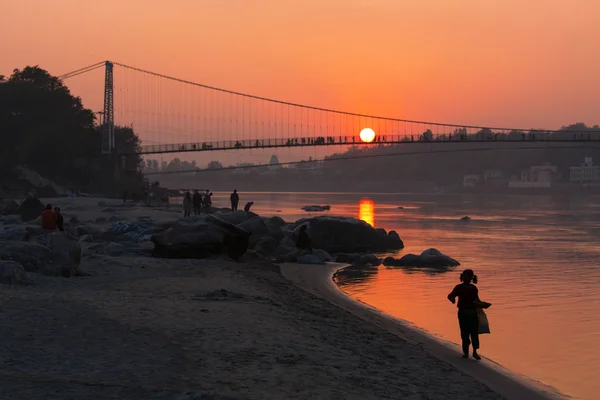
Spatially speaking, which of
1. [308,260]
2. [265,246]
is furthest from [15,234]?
[265,246]

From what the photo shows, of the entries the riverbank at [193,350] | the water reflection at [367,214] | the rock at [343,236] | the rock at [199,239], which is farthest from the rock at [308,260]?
the water reflection at [367,214]

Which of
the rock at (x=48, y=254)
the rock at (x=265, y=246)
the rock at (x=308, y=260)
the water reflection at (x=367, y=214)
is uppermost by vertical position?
the rock at (x=48, y=254)

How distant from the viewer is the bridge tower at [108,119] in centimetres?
8357

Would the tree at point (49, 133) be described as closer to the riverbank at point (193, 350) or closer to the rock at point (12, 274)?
the rock at point (12, 274)

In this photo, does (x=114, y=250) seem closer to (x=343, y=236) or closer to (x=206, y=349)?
(x=206, y=349)

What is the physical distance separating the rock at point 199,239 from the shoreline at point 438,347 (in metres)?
1.70

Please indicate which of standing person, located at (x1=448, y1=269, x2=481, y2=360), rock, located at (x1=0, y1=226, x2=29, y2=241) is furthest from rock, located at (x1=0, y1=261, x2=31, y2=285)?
standing person, located at (x1=448, y1=269, x2=481, y2=360)

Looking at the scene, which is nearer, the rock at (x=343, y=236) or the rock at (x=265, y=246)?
the rock at (x=265, y=246)

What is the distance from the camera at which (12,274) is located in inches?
470

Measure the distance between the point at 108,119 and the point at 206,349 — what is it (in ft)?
261

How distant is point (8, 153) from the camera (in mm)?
73250

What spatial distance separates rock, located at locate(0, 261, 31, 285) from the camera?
38.8 ft

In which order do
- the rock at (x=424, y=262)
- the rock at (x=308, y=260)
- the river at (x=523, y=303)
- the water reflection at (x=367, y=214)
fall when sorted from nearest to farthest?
1. the river at (x=523, y=303)
2. the rock at (x=308, y=260)
3. the rock at (x=424, y=262)
4. the water reflection at (x=367, y=214)

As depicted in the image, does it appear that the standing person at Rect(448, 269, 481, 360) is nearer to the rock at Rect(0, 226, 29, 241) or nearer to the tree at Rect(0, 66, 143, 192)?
the rock at Rect(0, 226, 29, 241)
